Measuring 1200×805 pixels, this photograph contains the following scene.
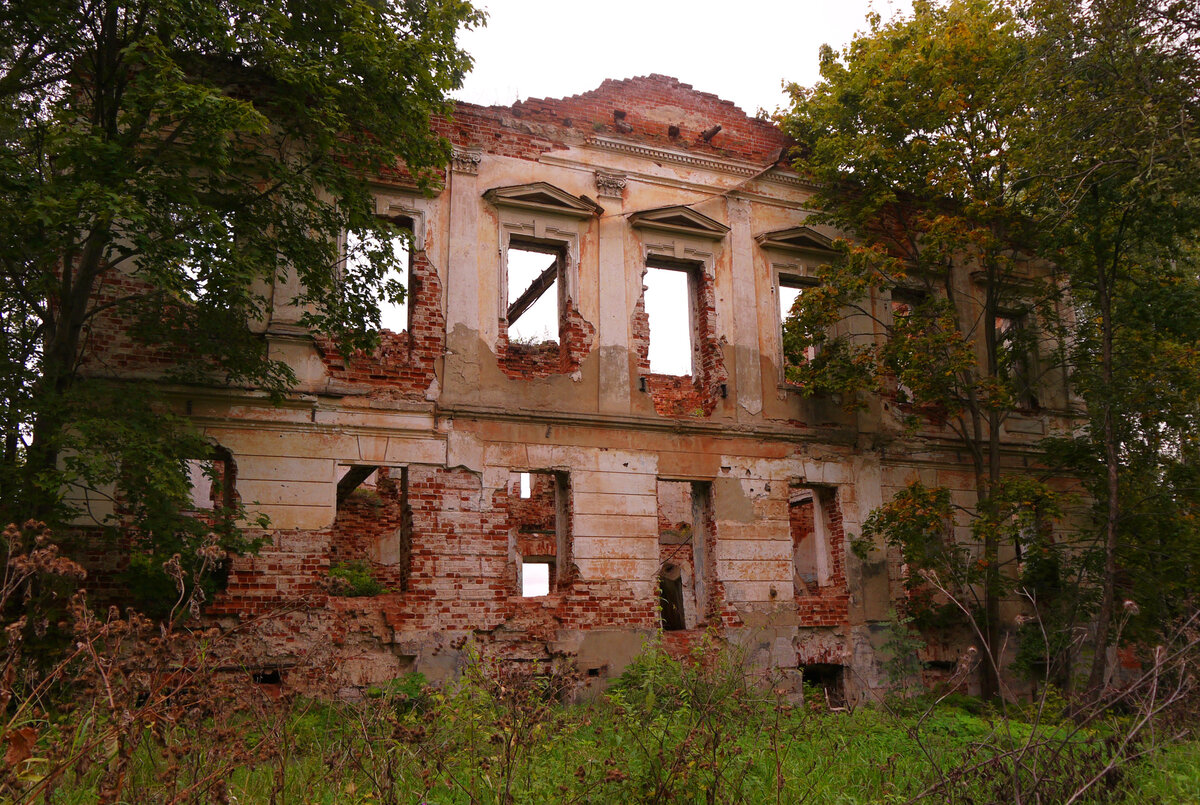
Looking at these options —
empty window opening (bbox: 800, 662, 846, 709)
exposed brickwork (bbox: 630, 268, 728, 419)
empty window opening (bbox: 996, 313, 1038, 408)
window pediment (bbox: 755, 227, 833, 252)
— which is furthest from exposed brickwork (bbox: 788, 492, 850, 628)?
window pediment (bbox: 755, 227, 833, 252)

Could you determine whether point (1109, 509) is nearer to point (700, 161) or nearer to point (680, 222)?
point (680, 222)

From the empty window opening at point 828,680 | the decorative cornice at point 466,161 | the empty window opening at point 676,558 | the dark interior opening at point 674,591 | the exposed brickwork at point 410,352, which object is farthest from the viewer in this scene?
the dark interior opening at point 674,591

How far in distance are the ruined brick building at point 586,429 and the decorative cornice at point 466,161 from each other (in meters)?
0.04

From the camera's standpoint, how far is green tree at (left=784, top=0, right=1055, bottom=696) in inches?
461

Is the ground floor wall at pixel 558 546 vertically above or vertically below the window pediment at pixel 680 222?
below

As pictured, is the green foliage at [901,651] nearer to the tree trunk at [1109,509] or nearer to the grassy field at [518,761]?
the tree trunk at [1109,509]

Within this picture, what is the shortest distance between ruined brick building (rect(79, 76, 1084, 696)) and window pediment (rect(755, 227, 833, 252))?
0.03 meters

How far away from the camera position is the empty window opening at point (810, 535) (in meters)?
12.9

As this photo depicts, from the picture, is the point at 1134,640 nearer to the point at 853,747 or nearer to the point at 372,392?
the point at 853,747

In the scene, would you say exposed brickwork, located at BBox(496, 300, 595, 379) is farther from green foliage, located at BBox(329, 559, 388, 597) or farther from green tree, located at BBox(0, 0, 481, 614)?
green foliage, located at BBox(329, 559, 388, 597)

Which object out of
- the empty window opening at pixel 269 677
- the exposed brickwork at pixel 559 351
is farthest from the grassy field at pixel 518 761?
the exposed brickwork at pixel 559 351

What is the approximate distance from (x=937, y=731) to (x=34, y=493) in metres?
8.57

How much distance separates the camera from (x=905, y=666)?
1230 centimetres

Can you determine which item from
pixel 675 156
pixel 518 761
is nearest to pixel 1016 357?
pixel 675 156
